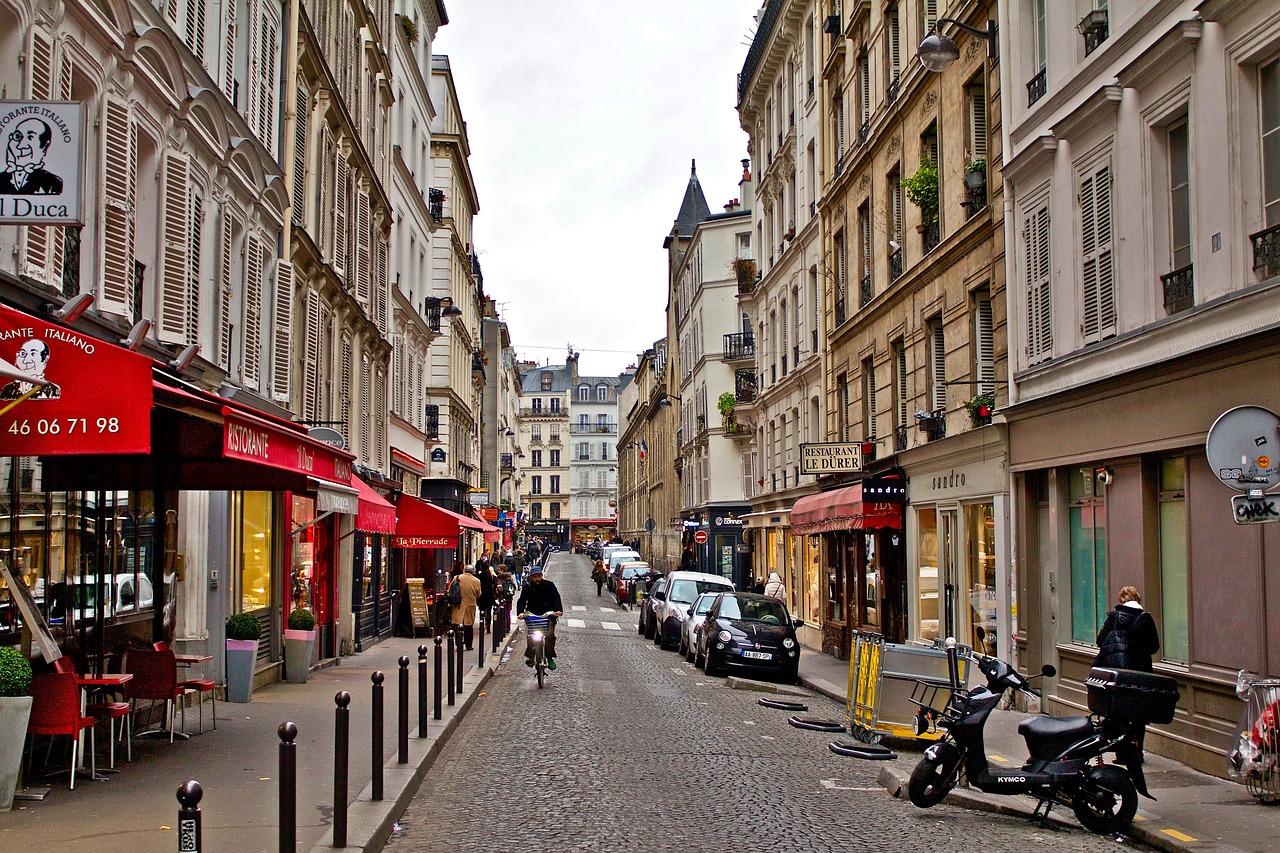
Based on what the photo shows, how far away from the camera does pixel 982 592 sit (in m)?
18.1

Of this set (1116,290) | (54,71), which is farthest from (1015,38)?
(54,71)

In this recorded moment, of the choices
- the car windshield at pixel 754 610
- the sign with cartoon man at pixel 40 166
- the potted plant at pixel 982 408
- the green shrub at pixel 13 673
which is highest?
the sign with cartoon man at pixel 40 166

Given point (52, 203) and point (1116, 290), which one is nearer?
point (52, 203)

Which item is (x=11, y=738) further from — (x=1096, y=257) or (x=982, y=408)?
(x=982, y=408)

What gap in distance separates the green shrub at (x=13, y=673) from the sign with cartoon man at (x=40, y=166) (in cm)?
278

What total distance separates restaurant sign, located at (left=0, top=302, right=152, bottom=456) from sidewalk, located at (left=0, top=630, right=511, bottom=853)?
2.29 m

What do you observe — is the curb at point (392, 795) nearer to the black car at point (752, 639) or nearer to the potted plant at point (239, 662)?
the potted plant at point (239, 662)

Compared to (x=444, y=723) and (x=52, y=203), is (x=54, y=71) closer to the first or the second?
(x=52, y=203)

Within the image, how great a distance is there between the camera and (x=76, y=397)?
786 centimetres

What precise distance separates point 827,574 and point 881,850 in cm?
1973

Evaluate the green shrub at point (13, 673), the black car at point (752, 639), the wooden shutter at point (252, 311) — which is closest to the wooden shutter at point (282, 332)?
the wooden shutter at point (252, 311)

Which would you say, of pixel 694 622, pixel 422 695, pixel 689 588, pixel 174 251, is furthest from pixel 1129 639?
pixel 689 588

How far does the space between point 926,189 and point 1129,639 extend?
35.5 ft

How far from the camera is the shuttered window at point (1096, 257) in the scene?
13.9 meters
